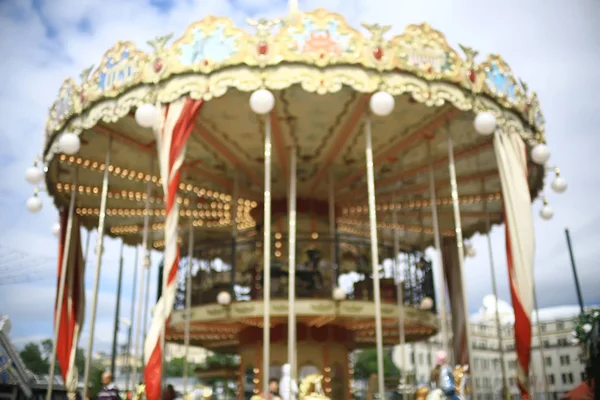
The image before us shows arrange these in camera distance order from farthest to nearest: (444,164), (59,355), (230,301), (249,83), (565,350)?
(565,350)
(444,164)
(59,355)
(230,301)
(249,83)

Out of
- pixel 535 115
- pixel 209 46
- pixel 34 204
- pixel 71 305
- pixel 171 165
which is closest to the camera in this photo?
pixel 209 46

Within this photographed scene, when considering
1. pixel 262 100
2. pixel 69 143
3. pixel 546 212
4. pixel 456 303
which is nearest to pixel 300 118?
pixel 262 100

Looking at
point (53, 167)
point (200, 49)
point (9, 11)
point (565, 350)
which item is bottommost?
point (565, 350)

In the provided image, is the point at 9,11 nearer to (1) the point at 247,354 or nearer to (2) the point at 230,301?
(2) the point at 230,301

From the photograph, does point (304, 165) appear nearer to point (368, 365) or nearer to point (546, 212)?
point (546, 212)

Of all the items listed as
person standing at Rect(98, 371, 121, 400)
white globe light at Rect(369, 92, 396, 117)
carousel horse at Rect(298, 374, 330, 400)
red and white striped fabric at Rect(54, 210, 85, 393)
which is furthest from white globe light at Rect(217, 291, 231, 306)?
white globe light at Rect(369, 92, 396, 117)

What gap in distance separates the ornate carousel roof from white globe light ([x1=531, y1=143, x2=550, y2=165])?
0.57ft

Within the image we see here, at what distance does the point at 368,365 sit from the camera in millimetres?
43906

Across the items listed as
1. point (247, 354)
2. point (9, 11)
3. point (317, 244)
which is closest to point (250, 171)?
point (317, 244)

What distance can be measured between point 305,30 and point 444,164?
5287 millimetres

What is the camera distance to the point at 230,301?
1055cm

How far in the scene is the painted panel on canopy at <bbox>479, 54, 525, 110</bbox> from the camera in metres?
9.26

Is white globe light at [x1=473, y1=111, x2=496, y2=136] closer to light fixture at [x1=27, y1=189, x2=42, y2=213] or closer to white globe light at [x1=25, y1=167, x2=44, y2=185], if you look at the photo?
white globe light at [x1=25, y1=167, x2=44, y2=185]

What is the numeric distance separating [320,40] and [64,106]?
15.9 ft
